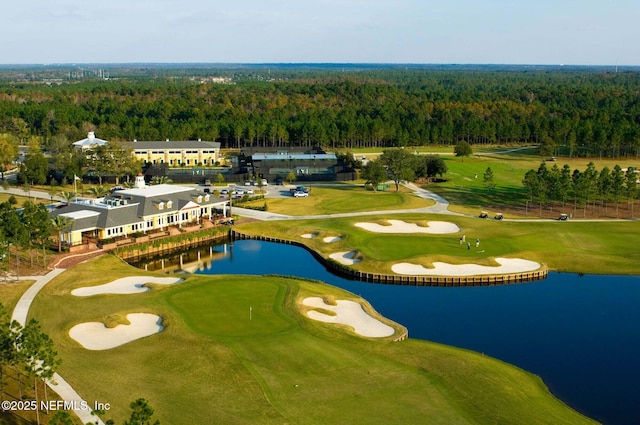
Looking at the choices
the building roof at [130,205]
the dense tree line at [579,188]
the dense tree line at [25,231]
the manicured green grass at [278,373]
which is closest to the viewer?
the manicured green grass at [278,373]

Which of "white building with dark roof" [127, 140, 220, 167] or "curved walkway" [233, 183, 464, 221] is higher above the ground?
"white building with dark roof" [127, 140, 220, 167]

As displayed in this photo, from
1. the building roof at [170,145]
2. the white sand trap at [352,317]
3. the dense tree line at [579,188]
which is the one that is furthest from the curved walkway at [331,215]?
the building roof at [170,145]

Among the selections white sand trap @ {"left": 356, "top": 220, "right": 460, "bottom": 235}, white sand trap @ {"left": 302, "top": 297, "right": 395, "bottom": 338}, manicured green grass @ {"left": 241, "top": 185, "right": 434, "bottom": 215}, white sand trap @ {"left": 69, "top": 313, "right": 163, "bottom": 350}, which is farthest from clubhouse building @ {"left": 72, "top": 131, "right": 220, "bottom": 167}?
white sand trap @ {"left": 69, "top": 313, "right": 163, "bottom": 350}

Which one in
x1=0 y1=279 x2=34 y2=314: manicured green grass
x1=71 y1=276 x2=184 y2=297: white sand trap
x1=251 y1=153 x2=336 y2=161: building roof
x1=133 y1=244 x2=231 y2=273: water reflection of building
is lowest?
x1=133 y1=244 x2=231 y2=273: water reflection of building

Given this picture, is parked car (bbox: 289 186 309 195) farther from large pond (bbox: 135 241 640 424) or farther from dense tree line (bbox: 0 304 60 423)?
dense tree line (bbox: 0 304 60 423)

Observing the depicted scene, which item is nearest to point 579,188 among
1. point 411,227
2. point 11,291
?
point 411,227

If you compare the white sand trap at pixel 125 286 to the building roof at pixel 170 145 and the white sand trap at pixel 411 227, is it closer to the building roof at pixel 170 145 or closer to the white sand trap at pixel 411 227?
the white sand trap at pixel 411 227

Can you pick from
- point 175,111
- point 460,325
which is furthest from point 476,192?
point 175,111
